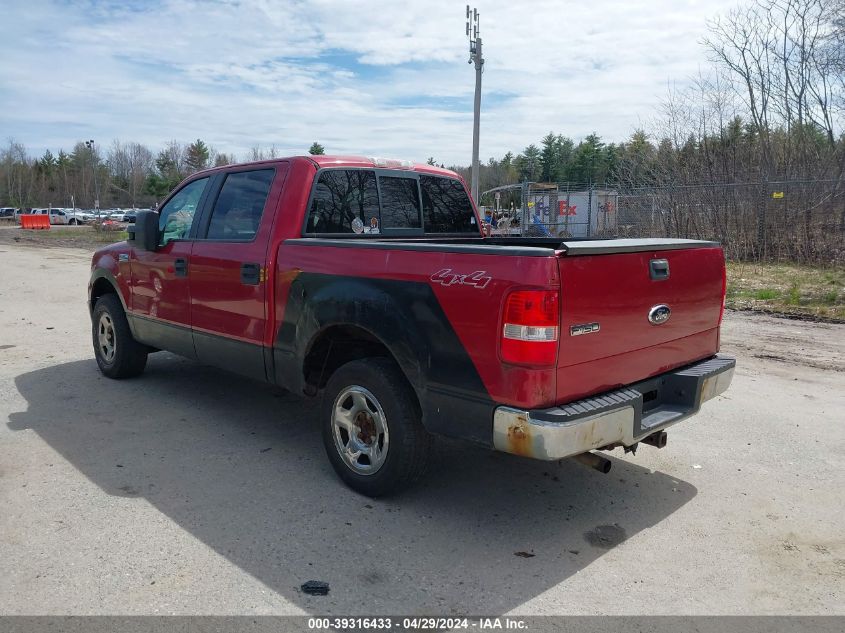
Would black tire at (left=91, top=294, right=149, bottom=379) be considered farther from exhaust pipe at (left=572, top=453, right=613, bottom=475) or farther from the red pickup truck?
exhaust pipe at (left=572, top=453, right=613, bottom=475)

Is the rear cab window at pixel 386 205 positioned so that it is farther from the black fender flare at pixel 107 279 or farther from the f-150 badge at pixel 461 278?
the black fender flare at pixel 107 279

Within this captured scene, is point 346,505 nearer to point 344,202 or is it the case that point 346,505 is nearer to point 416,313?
point 416,313

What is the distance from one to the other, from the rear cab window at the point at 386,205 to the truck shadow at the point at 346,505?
164 cm

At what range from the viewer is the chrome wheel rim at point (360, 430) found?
12.9ft

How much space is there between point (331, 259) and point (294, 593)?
1884mm

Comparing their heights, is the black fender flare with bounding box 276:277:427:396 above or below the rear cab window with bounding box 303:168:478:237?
below

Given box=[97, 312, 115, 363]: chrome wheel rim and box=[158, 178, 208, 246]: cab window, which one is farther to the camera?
box=[97, 312, 115, 363]: chrome wheel rim

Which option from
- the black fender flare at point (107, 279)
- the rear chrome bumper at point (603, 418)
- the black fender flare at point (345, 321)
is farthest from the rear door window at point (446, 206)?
the black fender flare at point (107, 279)

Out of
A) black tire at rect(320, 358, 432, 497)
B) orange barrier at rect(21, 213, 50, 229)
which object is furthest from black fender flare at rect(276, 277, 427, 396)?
orange barrier at rect(21, 213, 50, 229)

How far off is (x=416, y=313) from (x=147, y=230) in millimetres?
3187

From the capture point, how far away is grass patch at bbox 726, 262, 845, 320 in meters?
11.2

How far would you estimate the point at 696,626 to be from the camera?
9.37ft

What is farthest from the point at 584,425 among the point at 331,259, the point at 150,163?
the point at 150,163

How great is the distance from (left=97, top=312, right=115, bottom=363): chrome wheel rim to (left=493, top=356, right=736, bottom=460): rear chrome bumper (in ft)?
15.8
